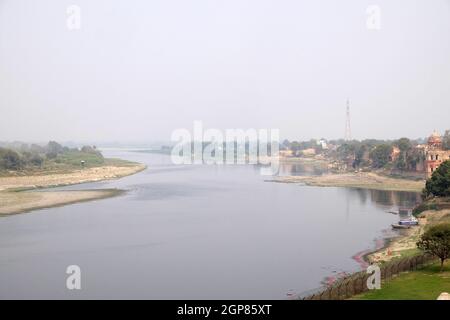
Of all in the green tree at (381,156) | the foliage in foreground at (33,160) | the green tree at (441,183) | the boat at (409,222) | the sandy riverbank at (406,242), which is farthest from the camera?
the green tree at (381,156)

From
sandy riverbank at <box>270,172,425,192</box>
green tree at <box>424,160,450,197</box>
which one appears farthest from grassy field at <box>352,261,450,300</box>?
sandy riverbank at <box>270,172,425,192</box>

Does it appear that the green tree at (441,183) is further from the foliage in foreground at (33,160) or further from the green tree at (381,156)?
the foliage in foreground at (33,160)

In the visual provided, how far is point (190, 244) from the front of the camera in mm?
21109

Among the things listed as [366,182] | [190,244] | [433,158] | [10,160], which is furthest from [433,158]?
[10,160]

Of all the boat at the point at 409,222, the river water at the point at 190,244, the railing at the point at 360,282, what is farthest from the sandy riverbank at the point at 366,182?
the railing at the point at 360,282

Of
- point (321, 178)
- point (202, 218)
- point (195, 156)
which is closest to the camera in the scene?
point (202, 218)

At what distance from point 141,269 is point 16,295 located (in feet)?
12.9

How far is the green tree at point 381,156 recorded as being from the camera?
54906mm

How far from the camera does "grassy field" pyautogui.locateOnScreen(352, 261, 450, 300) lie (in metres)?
11.9

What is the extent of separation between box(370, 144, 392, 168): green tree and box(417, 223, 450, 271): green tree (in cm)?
4168

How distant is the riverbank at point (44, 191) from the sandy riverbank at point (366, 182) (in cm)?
1765

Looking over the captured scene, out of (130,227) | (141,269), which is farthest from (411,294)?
(130,227)
